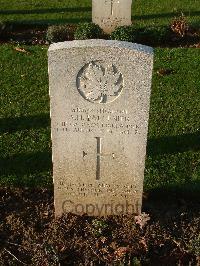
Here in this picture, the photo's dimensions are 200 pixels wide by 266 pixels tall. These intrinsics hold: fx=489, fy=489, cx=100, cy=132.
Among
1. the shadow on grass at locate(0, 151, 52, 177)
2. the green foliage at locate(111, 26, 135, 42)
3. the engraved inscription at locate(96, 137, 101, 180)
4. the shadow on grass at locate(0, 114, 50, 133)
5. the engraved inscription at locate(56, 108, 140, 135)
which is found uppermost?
the green foliage at locate(111, 26, 135, 42)

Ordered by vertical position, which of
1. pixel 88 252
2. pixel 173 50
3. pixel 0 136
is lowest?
pixel 88 252

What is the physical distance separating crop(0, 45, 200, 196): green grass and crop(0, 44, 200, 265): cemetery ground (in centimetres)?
1

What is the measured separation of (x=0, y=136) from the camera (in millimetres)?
7398

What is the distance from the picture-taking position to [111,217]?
18.7 ft

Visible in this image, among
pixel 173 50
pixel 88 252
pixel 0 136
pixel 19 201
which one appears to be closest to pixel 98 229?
pixel 88 252

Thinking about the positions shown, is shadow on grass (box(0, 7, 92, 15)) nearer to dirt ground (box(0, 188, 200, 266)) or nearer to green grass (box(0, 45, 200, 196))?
green grass (box(0, 45, 200, 196))

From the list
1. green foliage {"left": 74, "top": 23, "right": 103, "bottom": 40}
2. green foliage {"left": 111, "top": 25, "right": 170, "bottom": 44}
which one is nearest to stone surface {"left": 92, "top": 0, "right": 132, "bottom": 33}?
green foliage {"left": 111, "top": 25, "right": 170, "bottom": 44}

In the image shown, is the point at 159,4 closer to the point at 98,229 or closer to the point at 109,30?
the point at 109,30

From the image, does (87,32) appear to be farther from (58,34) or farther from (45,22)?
(45,22)

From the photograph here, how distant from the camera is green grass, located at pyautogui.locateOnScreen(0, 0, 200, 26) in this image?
41.8 feet

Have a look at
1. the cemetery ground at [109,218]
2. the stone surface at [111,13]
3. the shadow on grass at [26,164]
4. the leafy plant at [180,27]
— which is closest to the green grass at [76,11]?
the stone surface at [111,13]

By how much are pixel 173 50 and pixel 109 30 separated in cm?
198

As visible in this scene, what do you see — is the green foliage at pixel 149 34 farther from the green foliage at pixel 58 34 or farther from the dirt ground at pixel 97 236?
the dirt ground at pixel 97 236

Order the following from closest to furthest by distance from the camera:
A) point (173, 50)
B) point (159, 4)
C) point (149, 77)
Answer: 1. point (149, 77)
2. point (173, 50)
3. point (159, 4)
